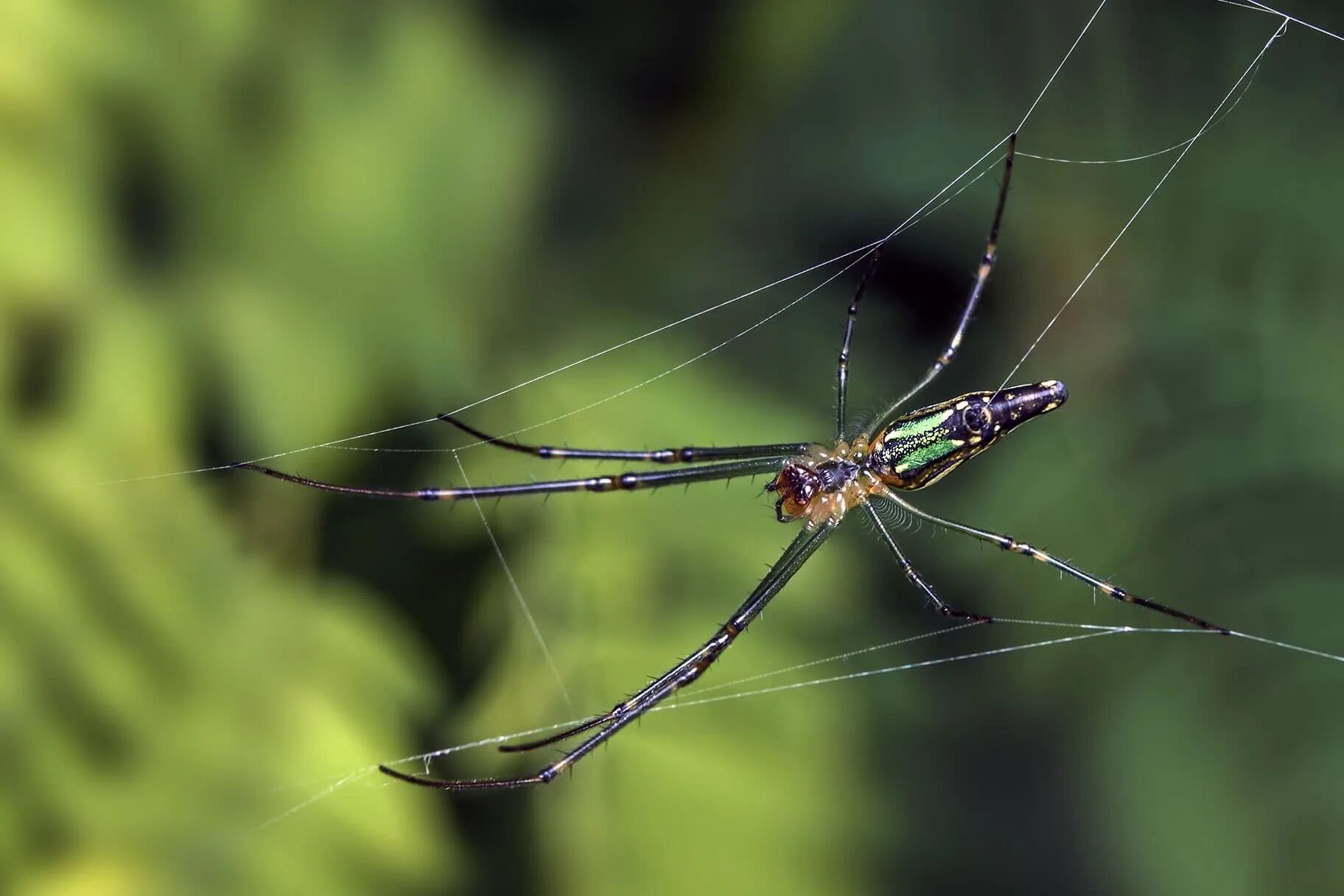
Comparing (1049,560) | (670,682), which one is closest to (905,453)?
(1049,560)

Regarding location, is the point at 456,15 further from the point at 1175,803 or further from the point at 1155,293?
the point at 1175,803

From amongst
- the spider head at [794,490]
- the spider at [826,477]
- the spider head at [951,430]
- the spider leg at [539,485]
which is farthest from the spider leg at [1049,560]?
the spider leg at [539,485]

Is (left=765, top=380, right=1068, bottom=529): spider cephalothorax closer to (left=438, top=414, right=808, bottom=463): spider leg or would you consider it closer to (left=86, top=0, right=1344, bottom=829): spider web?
(left=438, top=414, right=808, bottom=463): spider leg

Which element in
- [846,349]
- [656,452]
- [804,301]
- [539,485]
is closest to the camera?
[539,485]

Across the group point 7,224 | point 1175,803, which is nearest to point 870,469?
point 1175,803

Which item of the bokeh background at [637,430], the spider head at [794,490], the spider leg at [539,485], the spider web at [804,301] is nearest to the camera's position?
the spider leg at [539,485]

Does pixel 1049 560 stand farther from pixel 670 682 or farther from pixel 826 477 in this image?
pixel 670 682

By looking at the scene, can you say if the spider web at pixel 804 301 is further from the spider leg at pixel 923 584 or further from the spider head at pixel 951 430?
the spider head at pixel 951 430
